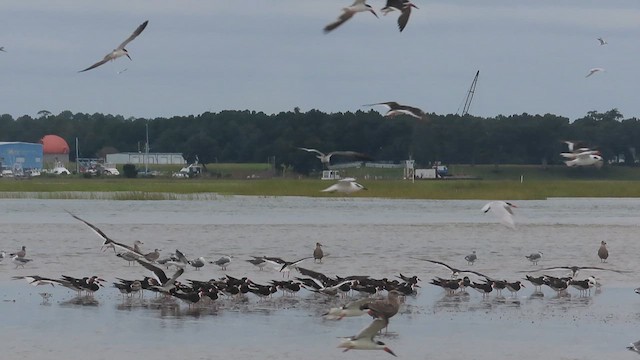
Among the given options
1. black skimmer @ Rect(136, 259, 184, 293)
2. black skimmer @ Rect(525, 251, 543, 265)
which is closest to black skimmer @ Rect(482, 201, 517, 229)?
black skimmer @ Rect(136, 259, 184, 293)

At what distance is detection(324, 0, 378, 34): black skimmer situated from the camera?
46.4 ft

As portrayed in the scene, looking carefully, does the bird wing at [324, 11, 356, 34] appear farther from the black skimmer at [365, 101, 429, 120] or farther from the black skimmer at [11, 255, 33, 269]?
the black skimmer at [11, 255, 33, 269]

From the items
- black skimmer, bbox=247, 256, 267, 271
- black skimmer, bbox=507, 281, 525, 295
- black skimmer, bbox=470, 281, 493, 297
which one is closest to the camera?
black skimmer, bbox=470, 281, 493, 297

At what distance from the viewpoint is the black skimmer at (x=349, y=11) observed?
1414 centimetres

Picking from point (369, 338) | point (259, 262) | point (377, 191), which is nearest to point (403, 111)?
point (369, 338)

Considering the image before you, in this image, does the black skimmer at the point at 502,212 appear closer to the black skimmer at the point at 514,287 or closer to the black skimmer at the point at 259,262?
the black skimmer at the point at 514,287

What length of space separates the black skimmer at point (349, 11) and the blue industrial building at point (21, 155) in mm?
138766

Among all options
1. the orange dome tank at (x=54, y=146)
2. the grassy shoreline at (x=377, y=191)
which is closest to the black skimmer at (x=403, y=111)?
the grassy shoreline at (x=377, y=191)

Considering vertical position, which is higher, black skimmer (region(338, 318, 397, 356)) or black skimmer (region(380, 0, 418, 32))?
black skimmer (region(380, 0, 418, 32))

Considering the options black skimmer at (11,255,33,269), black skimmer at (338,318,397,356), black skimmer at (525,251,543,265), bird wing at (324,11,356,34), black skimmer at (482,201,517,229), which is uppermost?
bird wing at (324,11,356,34)

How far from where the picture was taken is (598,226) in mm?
46656

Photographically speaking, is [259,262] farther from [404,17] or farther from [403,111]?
[404,17]

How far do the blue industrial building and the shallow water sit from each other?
9760 centimetres

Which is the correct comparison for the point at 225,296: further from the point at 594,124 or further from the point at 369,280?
the point at 594,124
